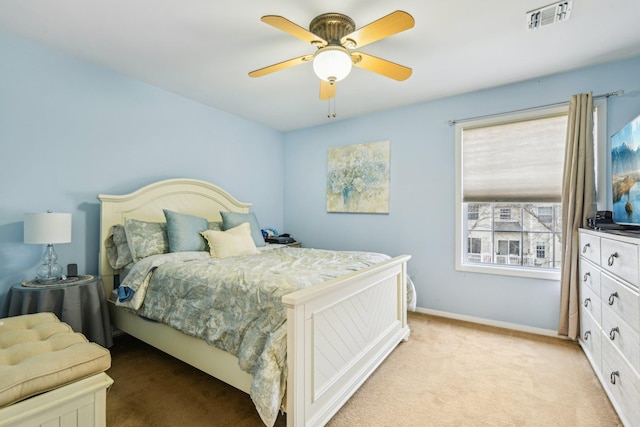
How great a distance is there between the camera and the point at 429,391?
1942 mm

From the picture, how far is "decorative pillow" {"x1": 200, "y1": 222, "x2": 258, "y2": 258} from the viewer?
8.85 ft

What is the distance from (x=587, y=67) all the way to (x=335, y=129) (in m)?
2.67

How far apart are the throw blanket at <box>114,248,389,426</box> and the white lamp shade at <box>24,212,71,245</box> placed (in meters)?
0.55

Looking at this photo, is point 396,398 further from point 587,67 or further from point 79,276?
point 587,67

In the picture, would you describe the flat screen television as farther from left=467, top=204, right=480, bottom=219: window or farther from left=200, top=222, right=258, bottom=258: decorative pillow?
left=200, top=222, right=258, bottom=258: decorative pillow

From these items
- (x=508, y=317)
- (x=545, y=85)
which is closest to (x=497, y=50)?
(x=545, y=85)

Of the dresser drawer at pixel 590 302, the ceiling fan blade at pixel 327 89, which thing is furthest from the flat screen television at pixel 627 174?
the ceiling fan blade at pixel 327 89

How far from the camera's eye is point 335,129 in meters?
4.21

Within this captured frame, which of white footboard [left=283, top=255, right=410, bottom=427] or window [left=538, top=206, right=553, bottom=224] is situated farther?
window [left=538, top=206, right=553, bottom=224]

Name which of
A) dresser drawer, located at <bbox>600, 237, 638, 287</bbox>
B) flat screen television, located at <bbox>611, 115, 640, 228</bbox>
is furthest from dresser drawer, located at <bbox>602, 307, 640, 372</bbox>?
flat screen television, located at <bbox>611, 115, 640, 228</bbox>

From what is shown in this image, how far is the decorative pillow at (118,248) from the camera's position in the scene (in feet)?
8.23

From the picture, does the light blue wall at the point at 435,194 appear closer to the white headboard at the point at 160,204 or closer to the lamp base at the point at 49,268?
the white headboard at the point at 160,204

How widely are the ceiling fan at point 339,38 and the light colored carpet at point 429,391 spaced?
209cm

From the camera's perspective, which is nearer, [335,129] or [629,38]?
[629,38]
